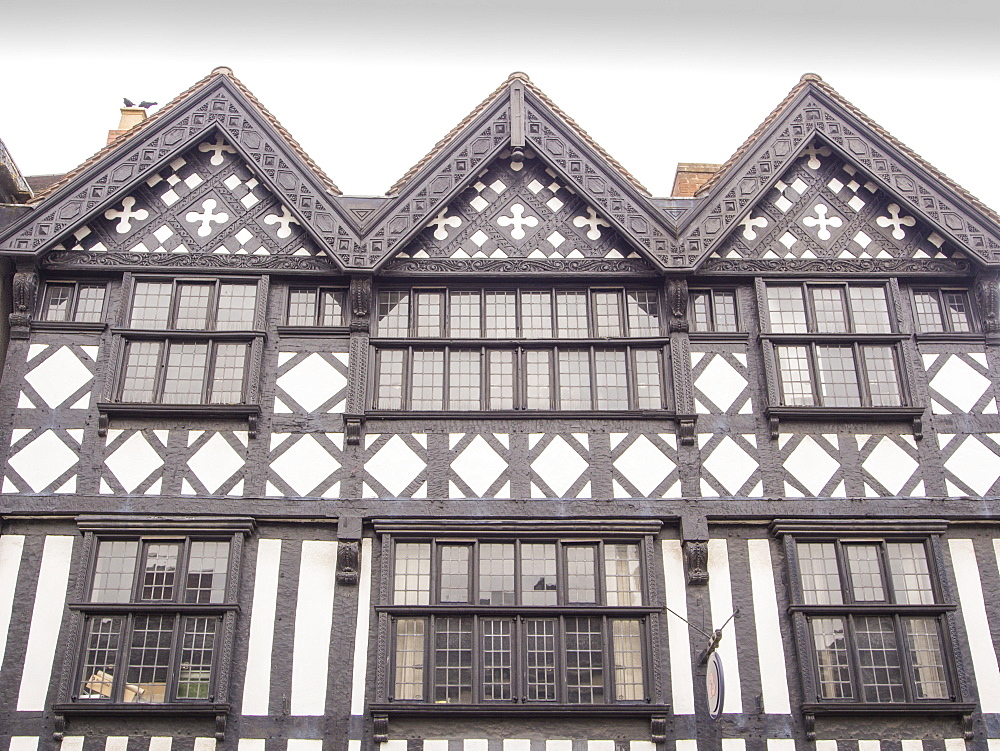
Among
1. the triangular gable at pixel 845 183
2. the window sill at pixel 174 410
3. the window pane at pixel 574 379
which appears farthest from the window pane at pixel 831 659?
the window sill at pixel 174 410

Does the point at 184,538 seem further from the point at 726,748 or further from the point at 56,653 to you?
the point at 726,748

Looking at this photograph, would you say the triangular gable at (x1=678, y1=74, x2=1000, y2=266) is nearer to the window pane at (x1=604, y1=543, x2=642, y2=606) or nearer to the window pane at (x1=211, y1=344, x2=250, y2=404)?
the window pane at (x1=604, y1=543, x2=642, y2=606)

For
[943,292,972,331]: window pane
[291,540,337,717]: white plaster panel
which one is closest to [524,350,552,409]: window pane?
[291,540,337,717]: white plaster panel

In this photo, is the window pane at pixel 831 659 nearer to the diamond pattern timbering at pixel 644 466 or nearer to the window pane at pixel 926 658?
the window pane at pixel 926 658

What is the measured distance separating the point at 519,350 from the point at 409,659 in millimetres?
4778

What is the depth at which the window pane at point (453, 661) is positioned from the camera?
46.0ft

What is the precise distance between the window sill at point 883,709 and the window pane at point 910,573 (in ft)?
4.52

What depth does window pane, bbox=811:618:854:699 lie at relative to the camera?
46.2 feet

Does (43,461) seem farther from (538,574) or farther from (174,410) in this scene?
(538,574)

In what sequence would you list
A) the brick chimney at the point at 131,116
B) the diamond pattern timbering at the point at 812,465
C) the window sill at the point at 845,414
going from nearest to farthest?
the diamond pattern timbering at the point at 812,465 → the window sill at the point at 845,414 → the brick chimney at the point at 131,116

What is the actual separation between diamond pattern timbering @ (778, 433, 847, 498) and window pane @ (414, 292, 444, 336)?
17.5ft

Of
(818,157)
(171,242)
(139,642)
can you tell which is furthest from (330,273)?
(818,157)

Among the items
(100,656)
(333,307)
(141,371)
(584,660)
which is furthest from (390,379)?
(100,656)

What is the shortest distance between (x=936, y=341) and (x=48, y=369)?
1319cm
